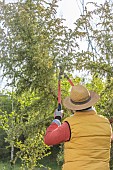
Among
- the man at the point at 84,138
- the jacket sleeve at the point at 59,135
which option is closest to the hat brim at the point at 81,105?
the man at the point at 84,138

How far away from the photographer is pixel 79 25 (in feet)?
14.3

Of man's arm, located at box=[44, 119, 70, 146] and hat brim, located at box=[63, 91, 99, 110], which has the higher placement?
hat brim, located at box=[63, 91, 99, 110]

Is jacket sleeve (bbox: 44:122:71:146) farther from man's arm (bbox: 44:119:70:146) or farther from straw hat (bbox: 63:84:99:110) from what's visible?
straw hat (bbox: 63:84:99:110)

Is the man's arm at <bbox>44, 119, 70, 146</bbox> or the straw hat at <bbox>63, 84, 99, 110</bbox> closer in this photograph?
the man's arm at <bbox>44, 119, 70, 146</bbox>

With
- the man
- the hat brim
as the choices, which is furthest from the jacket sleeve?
the hat brim

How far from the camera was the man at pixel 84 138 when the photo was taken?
253cm

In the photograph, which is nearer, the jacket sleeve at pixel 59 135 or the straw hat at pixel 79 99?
the jacket sleeve at pixel 59 135

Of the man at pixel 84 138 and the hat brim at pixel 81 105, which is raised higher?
the hat brim at pixel 81 105

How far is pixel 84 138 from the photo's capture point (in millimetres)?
2553

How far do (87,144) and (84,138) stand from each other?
4 cm

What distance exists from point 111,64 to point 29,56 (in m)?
0.92

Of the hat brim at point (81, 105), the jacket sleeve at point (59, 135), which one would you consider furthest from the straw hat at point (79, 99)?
the jacket sleeve at point (59, 135)

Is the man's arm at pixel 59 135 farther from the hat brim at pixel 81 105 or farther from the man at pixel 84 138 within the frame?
the hat brim at pixel 81 105

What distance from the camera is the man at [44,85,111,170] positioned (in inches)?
99.7
